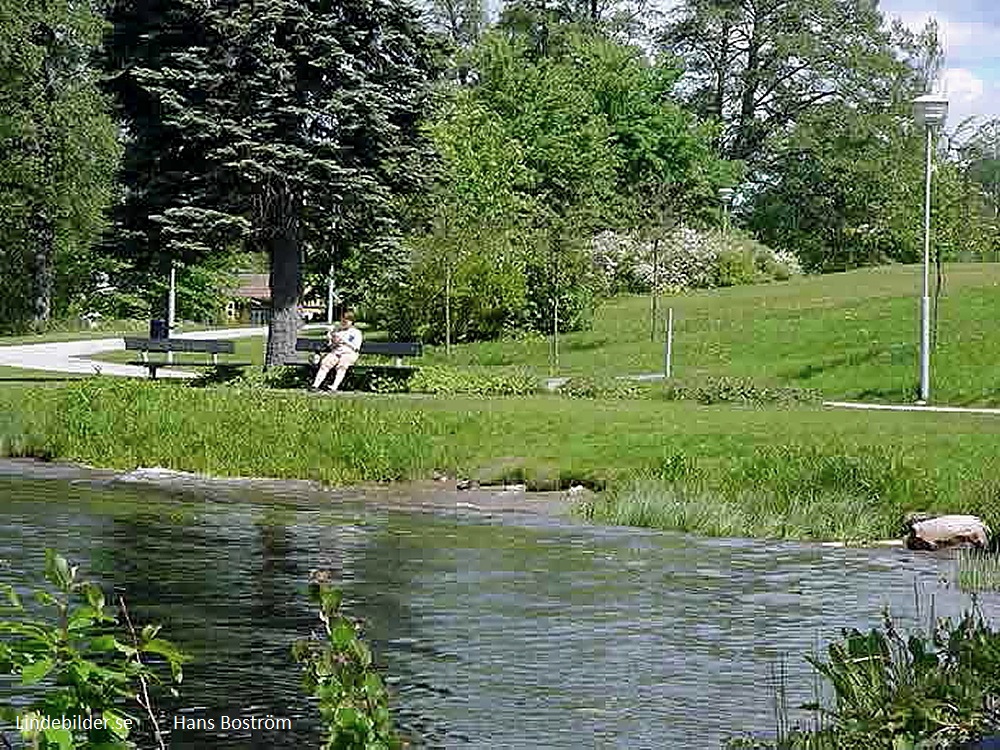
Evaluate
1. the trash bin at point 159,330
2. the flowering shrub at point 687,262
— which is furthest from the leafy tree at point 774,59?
the trash bin at point 159,330

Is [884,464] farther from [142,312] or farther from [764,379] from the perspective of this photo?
[142,312]

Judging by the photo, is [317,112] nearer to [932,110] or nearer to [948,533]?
[932,110]

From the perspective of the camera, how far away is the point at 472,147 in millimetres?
61406

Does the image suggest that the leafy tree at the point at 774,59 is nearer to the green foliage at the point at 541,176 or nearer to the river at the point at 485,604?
the green foliage at the point at 541,176

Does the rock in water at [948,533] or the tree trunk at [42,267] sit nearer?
the rock in water at [948,533]

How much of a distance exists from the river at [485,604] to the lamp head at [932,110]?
11.3 metres

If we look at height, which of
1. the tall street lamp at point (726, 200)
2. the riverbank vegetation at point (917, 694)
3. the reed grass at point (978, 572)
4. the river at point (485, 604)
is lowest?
the river at point (485, 604)

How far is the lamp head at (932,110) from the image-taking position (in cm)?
2861

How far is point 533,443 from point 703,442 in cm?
289

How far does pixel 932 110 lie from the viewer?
94.0 ft

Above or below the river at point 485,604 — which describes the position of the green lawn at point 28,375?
above

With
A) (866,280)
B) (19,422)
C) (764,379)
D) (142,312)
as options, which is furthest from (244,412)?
(142,312)

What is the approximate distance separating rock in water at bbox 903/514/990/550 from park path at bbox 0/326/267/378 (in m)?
21.5

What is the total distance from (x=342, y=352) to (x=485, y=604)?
58.6 feet
